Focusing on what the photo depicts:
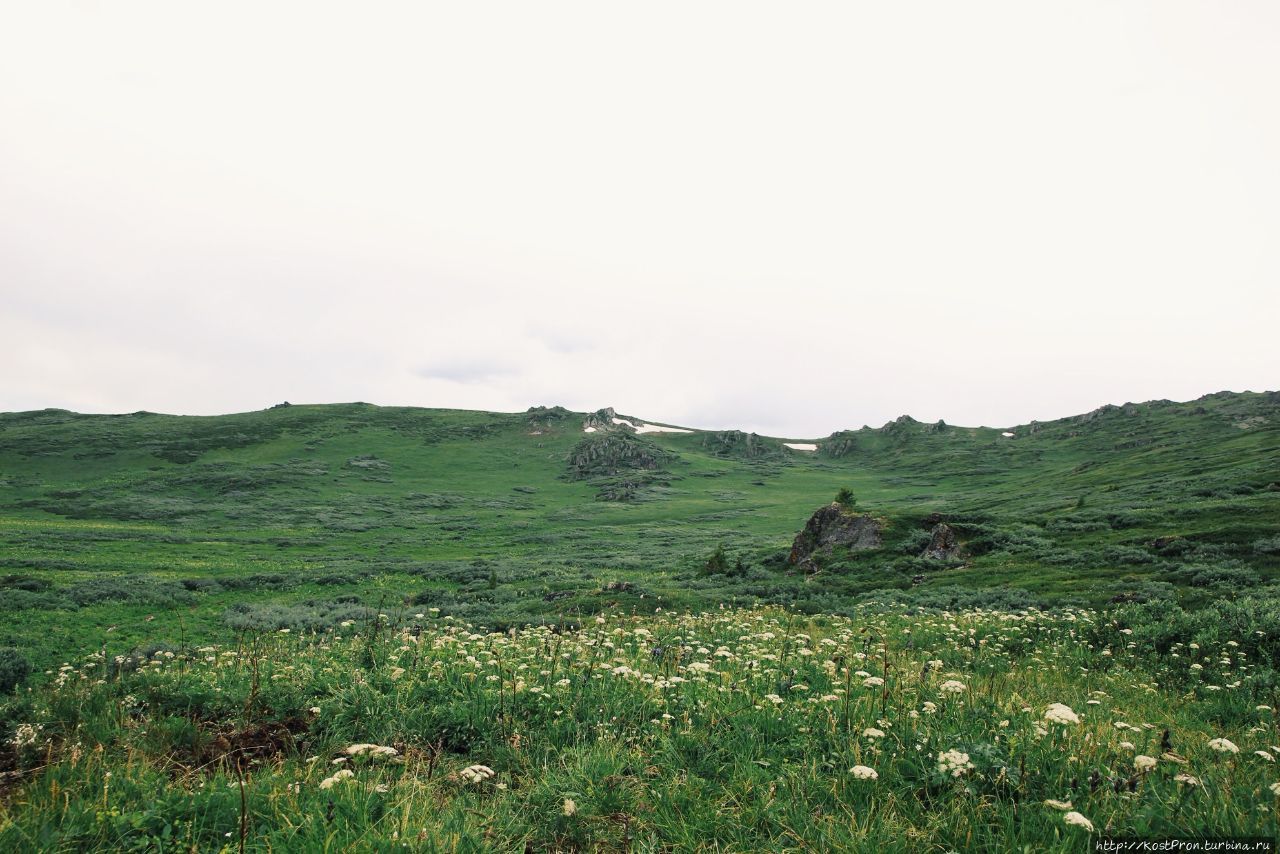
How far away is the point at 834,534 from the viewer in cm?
3881

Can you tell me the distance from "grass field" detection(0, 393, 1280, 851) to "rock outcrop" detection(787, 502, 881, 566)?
40.1 inches

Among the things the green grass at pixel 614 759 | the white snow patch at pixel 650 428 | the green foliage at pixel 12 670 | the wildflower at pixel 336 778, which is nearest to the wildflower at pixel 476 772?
the green grass at pixel 614 759

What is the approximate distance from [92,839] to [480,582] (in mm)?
32367

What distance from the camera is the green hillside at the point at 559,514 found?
2523 cm

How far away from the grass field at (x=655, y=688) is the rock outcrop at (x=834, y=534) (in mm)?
1019

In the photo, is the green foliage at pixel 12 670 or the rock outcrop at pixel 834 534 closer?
the green foliage at pixel 12 670

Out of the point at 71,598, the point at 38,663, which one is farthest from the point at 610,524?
the point at 38,663

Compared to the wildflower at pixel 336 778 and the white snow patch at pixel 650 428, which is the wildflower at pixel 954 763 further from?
the white snow patch at pixel 650 428

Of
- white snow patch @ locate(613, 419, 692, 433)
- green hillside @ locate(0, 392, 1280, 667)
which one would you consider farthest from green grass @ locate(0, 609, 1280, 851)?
white snow patch @ locate(613, 419, 692, 433)

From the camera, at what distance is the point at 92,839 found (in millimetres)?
3945

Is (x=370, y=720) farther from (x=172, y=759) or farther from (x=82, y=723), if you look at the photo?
(x=82, y=723)

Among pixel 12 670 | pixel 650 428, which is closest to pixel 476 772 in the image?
pixel 12 670

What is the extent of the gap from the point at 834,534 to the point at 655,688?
34680 mm

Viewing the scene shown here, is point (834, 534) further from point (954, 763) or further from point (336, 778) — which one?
point (336, 778)
